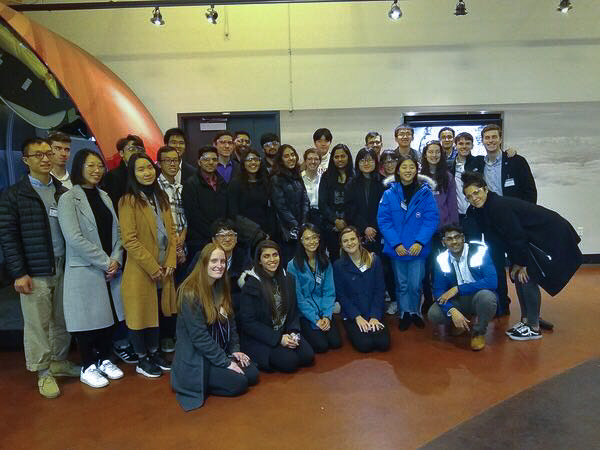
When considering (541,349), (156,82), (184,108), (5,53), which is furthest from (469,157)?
(5,53)

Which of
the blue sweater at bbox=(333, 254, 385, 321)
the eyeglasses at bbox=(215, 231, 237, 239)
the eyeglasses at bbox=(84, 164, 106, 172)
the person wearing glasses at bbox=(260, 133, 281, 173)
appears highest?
the person wearing glasses at bbox=(260, 133, 281, 173)

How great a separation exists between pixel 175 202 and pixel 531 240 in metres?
2.49

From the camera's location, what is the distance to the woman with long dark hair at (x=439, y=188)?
3.37 m

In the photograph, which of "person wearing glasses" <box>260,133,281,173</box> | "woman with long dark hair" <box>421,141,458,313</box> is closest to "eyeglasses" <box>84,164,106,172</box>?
"person wearing glasses" <box>260,133,281,173</box>

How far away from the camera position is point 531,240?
118 inches

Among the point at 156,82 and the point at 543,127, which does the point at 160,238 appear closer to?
the point at 156,82

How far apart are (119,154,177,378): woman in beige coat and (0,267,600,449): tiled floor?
26cm

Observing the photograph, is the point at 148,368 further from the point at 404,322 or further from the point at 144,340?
the point at 404,322

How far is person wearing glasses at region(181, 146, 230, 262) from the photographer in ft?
9.90

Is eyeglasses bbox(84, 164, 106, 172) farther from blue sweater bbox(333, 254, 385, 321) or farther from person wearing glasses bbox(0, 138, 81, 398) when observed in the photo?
blue sweater bbox(333, 254, 385, 321)

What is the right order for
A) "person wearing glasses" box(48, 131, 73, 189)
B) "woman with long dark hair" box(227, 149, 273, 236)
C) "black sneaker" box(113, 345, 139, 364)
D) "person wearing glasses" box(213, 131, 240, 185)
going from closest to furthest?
"person wearing glasses" box(48, 131, 73, 189) < "black sneaker" box(113, 345, 139, 364) < "woman with long dark hair" box(227, 149, 273, 236) < "person wearing glasses" box(213, 131, 240, 185)

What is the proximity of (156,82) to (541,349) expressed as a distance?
475 cm

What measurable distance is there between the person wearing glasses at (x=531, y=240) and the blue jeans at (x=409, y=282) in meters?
0.62

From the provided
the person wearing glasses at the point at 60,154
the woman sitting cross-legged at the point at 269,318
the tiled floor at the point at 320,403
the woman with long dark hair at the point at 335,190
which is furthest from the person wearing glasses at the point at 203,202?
the tiled floor at the point at 320,403
